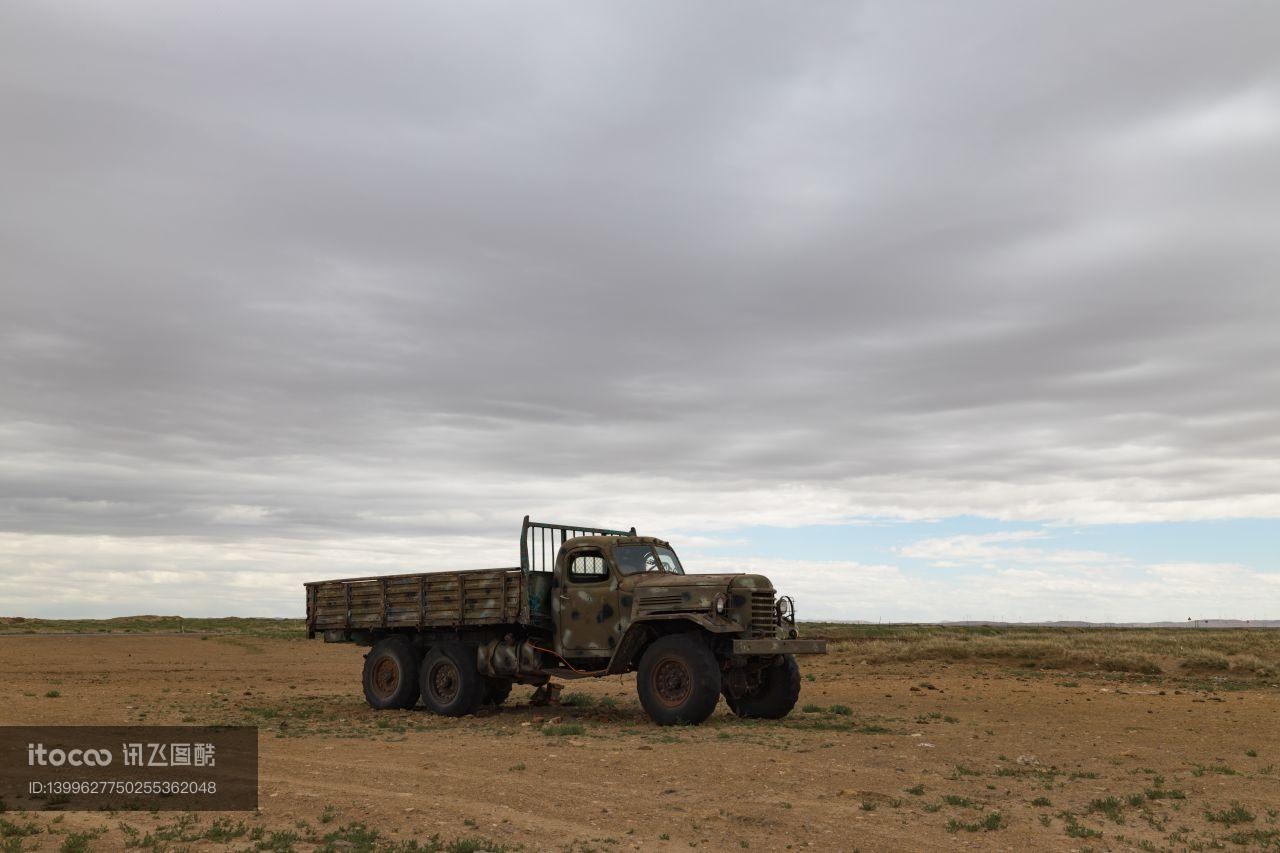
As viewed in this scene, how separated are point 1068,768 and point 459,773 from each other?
7269 millimetres

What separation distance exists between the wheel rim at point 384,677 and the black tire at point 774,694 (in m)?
6.75

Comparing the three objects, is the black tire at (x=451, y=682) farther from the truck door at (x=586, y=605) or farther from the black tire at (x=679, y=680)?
the black tire at (x=679, y=680)

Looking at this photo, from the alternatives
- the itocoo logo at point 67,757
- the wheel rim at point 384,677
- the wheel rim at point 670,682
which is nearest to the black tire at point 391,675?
the wheel rim at point 384,677

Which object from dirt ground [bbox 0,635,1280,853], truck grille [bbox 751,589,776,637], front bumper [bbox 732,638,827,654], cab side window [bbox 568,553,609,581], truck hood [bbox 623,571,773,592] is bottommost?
dirt ground [bbox 0,635,1280,853]

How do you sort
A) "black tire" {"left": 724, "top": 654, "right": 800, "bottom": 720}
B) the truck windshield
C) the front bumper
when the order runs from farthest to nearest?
the truck windshield
"black tire" {"left": 724, "top": 654, "right": 800, "bottom": 720}
the front bumper

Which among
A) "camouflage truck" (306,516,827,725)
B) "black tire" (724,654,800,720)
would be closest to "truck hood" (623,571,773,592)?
"camouflage truck" (306,516,827,725)

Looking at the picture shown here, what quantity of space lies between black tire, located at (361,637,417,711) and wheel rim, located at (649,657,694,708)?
5.76 meters

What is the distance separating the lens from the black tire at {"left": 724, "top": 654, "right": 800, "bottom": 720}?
1708 cm

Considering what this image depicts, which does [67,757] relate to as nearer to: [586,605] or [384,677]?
[384,677]

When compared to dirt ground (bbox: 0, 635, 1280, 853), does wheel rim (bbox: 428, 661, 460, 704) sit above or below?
above

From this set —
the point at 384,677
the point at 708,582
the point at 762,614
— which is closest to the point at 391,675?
the point at 384,677

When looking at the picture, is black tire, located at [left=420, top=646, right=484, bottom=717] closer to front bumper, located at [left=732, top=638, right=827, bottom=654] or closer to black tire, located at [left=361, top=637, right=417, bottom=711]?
black tire, located at [left=361, top=637, right=417, bottom=711]

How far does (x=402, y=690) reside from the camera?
19672 millimetres

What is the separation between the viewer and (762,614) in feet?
53.3
